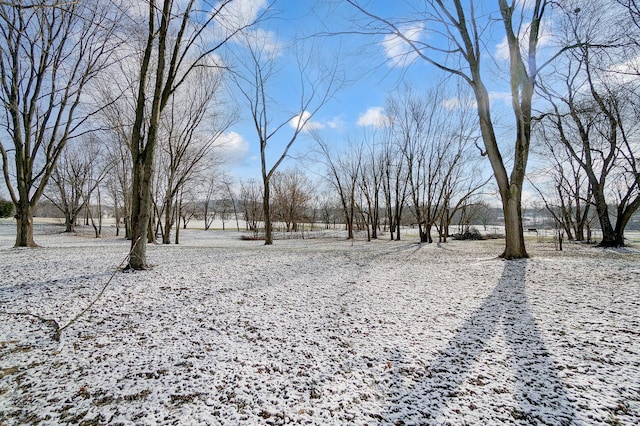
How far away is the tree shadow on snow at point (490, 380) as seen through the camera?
1.81 m

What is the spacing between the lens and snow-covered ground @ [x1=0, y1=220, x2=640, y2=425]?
1846 mm

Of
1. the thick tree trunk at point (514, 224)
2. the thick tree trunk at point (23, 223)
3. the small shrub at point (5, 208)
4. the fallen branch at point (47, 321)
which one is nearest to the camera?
the fallen branch at point (47, 321)

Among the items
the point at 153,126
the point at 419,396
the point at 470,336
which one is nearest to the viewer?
the point at 419,396

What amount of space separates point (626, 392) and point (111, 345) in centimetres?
430

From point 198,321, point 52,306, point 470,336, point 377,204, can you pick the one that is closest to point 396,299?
point 470,336

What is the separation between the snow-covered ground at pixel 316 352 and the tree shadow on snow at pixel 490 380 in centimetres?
1

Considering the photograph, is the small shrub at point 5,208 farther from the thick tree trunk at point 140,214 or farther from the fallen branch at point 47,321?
the fallen branch at point 47,321

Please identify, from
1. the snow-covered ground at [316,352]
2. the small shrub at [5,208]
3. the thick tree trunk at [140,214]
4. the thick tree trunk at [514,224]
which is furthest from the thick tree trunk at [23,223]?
the small shrub at [5,208]

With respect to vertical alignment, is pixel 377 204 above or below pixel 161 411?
above

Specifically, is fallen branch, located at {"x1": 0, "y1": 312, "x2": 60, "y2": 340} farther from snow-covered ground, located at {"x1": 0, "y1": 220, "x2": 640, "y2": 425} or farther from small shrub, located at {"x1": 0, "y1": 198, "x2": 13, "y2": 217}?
small shrub, located at {"x1": 0, "y1": 198, "x2": 13, "y2": 217}

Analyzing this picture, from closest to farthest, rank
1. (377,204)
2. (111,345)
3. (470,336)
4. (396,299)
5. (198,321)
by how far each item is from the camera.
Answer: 1. (111,345)
2. (470,336)
3. (198,321)
4. (396,299)
5. (377,204)

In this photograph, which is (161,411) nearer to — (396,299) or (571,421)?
(571,421)

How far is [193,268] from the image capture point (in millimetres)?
5875

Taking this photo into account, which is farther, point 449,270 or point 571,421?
point 449,270
